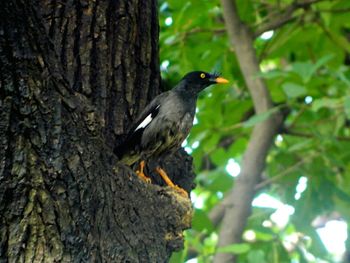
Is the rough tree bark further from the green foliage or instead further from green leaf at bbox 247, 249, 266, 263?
the green foliage

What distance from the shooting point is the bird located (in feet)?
15.9

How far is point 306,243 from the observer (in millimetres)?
7070

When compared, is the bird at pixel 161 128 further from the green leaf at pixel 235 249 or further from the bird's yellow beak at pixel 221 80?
the green leaf at pixel 235 249

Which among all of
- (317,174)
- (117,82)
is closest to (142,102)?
(117,82)

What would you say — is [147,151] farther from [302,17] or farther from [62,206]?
[302,17]

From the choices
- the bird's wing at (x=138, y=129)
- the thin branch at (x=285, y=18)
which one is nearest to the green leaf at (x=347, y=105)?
the bird's wing at (x=138, y=129)

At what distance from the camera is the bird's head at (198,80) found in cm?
612

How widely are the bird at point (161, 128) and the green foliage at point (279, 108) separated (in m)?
0.66

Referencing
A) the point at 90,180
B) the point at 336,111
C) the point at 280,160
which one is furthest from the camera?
the point at 280,160

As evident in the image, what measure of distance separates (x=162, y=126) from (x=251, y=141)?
174cm

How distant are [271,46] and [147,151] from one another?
2604 mm

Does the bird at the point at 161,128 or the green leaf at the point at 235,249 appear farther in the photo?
the green leaf at the point at 235,249

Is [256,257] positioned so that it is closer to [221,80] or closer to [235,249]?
[235,249]

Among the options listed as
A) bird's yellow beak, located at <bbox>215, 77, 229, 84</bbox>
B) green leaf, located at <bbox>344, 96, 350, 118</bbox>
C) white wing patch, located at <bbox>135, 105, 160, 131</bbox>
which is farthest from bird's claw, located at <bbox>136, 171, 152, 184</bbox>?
green leaf, located at <bbox>344, 96, 350, 118</bbox>
